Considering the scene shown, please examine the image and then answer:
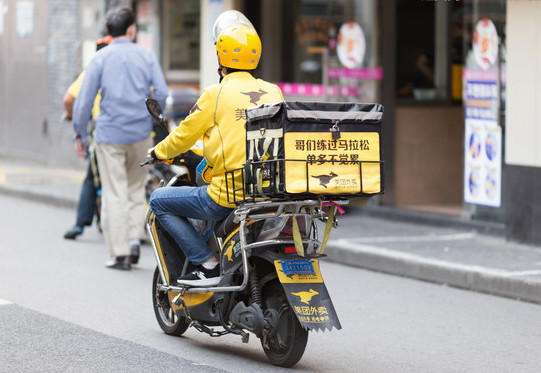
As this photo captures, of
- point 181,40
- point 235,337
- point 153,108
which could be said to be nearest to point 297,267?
point 235,337

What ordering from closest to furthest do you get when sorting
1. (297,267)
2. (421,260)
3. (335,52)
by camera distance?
1. (297,267)
2. (421,260)
3. (335,52)

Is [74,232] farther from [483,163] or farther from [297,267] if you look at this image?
[297,267]

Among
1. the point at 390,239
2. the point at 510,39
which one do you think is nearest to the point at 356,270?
the point at 390,239

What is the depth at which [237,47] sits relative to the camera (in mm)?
6320

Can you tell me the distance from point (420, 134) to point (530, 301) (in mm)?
4825

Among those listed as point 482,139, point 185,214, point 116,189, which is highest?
point 482,139

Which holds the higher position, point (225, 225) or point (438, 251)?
point (225, 225)

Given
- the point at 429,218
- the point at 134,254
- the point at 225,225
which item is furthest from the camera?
the point at 429,218

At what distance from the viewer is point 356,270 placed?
9898 mm

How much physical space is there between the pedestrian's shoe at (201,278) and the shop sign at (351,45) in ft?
22.1

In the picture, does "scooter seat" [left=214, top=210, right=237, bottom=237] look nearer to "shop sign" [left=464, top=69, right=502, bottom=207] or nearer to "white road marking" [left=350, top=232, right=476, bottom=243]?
"white road marking" [left=350, top=232, right=476, bottom=243]

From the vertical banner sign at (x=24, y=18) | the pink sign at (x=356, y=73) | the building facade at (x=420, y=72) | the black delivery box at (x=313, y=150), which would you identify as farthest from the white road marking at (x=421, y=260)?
the vertical banner sign at (x=24, y=18)

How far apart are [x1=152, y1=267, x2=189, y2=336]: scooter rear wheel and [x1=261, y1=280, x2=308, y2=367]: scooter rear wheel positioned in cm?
95

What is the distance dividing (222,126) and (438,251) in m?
4.28
